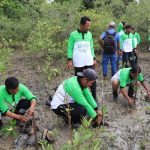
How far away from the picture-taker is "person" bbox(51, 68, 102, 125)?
16.9ft

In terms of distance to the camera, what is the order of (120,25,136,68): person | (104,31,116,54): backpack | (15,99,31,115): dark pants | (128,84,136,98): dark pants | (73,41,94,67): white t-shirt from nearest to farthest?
1. (15,99,31,115): dark pants
2. (73,41,94,67): white t-shirt
3. (128,84,136,98): dark pants
4. (104,31,116,54): backpack
5. (120,25,136,68): person

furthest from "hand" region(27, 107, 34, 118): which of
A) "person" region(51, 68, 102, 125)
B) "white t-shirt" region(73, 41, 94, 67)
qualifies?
"white t-shirt" region(73, 41, 94, 67)

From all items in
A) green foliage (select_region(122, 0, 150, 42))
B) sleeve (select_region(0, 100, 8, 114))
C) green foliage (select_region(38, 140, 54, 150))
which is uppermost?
green foliage (select_region(122, 0, 150, 42))

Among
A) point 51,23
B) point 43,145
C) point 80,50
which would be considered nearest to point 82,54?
point 80,50

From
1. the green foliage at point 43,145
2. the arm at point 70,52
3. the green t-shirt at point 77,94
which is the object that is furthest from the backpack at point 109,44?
the green foliage at point 43,145

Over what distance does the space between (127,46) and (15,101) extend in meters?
4.28

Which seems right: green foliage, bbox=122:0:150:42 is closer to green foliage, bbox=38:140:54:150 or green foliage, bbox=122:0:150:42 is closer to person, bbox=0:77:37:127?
person, bbox=0:77:37:127

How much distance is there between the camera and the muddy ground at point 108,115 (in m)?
5.41

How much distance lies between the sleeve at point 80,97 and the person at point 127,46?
386 cm

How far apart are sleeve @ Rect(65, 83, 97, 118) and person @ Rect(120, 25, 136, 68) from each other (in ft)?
12.7

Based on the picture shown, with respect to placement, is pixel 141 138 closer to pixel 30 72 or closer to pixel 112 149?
pixel 112 149

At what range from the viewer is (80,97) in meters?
5.23

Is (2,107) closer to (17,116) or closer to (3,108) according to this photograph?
(3,108)

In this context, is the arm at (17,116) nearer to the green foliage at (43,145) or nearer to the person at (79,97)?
the person at (79,97)
